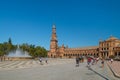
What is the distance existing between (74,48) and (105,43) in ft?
162

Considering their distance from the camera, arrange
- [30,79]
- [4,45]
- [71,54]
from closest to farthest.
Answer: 1. [30,79]
2. [4,45]
3. [71,54]

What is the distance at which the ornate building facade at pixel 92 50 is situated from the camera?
5246 inches

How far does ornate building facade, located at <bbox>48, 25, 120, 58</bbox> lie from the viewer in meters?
133

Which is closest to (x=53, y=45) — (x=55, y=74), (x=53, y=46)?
(x=53, y=46)

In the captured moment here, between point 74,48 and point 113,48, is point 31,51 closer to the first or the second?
point 113,48

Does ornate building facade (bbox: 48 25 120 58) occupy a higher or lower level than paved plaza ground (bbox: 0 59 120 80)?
higher

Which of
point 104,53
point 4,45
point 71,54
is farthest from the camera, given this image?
point 71,54

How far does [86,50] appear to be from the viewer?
170 metres

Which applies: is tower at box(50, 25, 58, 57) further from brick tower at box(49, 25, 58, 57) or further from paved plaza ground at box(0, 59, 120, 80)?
paved plaza ground at box(0, 59, 120, 80)

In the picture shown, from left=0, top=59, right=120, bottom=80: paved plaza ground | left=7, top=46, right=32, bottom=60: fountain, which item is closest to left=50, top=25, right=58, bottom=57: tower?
left=7, top=46, right=32, bottom=60: fountain

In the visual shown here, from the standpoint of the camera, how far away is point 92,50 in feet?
530

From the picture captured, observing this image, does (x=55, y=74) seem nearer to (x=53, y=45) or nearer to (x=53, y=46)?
(x=53, y=45)

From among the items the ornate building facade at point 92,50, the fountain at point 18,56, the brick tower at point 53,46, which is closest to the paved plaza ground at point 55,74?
the fountain at point 18,56

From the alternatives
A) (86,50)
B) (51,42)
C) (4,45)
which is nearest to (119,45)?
(86,50)
